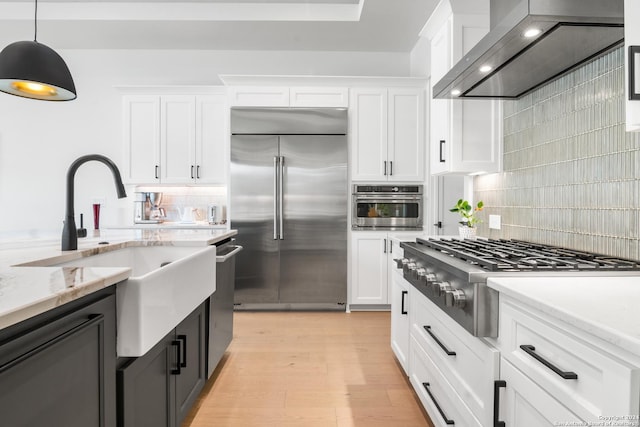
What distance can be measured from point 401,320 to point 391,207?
1.77m

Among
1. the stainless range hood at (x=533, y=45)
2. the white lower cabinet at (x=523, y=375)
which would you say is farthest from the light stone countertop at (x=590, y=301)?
the stainless range hood at (x=533, y=45)

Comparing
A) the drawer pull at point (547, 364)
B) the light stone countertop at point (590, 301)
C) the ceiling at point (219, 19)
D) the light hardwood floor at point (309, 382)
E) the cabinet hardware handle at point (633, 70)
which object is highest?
the ceiling at point (219, 19)

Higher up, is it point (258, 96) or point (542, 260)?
point (258, 96)

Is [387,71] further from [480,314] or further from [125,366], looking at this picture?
[125,366]

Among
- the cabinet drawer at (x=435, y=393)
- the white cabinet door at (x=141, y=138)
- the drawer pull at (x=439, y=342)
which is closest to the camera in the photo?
the cabinet drawer at (x=435, y=393)

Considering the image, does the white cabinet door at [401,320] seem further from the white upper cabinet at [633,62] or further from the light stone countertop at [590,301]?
the white upper cabinet at [633,62]

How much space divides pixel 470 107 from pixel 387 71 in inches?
97.2

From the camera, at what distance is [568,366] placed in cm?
94

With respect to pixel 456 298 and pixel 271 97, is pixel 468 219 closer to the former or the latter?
pixel 456 298

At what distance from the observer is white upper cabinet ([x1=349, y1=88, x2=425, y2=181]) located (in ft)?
13.4

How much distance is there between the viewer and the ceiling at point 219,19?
3.93m

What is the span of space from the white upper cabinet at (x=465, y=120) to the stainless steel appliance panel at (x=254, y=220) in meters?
1.99

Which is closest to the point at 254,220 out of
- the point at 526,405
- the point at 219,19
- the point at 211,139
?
the point at 211,139

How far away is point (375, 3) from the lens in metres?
3.57
